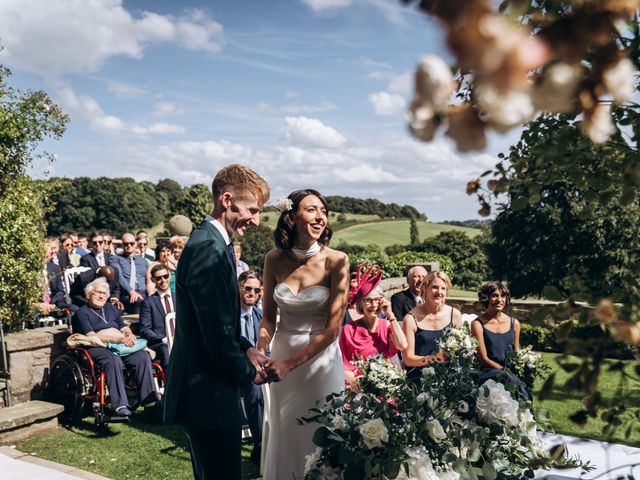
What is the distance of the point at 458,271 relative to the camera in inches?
1736

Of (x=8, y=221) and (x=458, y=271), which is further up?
(x=8, y=221)

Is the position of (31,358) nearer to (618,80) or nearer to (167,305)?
(167,305)

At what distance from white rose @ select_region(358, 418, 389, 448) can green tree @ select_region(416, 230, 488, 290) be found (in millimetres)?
41373

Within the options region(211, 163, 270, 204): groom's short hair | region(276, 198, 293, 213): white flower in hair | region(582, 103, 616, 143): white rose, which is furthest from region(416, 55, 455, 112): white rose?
region(276, 198, 293, 213): white flower in hair

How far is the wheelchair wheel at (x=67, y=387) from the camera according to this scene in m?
6.24

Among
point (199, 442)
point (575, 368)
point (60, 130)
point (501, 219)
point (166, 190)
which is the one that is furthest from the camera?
point (166, 190)

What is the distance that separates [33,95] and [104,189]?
168 ft

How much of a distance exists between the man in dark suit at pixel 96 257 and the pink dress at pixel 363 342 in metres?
5.71

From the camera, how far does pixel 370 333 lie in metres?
5.34

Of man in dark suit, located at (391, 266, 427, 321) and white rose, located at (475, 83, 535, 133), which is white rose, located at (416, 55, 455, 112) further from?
man in dark suit, located at (391, 266, 427, 321)

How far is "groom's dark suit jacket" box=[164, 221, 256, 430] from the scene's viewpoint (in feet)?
8.84

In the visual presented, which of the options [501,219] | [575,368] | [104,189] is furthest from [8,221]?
[104,189]

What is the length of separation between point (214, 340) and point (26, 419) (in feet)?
14.3

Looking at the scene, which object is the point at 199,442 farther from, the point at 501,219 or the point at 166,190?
the point at 166,190
